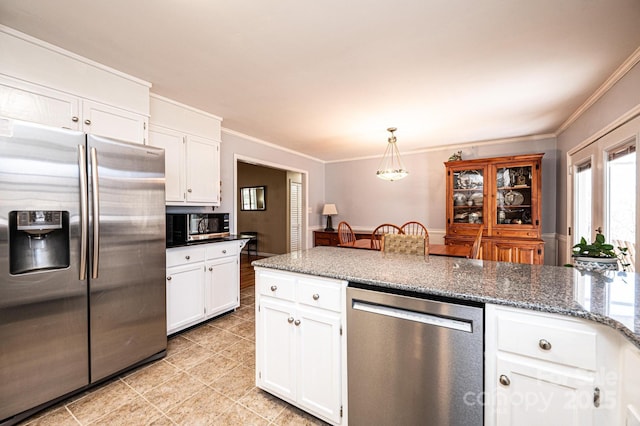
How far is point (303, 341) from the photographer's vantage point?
159 cm

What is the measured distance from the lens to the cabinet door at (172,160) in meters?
2.76

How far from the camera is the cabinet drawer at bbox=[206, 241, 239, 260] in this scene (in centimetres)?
297

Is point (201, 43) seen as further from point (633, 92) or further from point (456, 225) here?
point (456, 225)

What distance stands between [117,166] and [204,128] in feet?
4.66

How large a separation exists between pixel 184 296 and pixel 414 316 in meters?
2.35

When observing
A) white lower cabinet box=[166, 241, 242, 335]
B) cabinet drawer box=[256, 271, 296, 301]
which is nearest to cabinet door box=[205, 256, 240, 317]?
white lower cabinet box=[166, 241, 242, 335]

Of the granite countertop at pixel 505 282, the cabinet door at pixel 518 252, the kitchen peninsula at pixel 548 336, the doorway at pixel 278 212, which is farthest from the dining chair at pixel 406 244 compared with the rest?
the doorway at pixel 278 212

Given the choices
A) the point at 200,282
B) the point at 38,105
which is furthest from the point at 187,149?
the point at 200,282

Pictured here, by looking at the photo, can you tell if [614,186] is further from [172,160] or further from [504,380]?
[172,160]

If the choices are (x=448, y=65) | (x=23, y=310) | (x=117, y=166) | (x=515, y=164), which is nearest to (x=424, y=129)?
(x=515, y=164)

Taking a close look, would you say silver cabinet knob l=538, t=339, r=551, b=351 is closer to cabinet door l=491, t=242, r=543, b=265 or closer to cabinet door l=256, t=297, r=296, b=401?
cabinet door l=256, t=297, r=296, b=401

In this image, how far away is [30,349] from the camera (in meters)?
1.60

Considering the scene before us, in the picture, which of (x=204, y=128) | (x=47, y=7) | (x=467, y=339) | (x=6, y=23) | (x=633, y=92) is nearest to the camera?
(x=467, y=339)

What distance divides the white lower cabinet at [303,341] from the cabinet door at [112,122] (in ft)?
5.70
